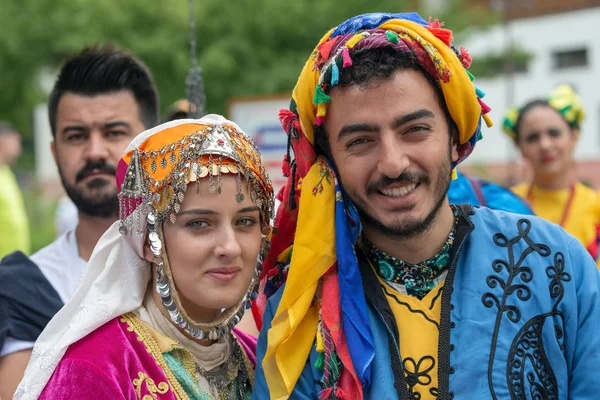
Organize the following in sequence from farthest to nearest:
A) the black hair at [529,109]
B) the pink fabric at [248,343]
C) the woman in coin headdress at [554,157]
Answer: the black hair at [529,109]
the woman in coin headdress at [554,157]
the pink fabric at [248,343]

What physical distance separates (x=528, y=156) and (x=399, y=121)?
11.1 ft

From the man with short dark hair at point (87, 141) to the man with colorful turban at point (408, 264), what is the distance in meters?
1.18

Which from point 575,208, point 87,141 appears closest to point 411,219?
point 87,141

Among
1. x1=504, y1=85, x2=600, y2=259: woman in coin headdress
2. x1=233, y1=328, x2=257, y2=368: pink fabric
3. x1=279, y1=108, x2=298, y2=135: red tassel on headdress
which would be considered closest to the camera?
x1=279, y1=108, x2=298, y2=135: red tassel on headdress

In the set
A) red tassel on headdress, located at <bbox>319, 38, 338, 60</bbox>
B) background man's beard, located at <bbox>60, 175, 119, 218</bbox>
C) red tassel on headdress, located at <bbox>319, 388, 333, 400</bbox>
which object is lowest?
red tassel on headdress, located at <bbox>319, 388, 333, 400</bbox>

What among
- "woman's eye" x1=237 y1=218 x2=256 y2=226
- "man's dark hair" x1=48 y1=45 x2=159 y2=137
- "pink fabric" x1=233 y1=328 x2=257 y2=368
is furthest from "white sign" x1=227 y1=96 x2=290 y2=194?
"woman's eye" x1=237 y1=218 x2=256 y2=226

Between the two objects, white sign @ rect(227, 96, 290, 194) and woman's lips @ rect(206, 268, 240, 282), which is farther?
white sign @ rect(227, 96, 290, 194)

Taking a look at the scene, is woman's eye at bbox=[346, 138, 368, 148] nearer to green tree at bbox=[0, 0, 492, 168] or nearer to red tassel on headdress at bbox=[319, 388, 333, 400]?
red tassel on headdress at bbox=[319, 388, 333, 400]

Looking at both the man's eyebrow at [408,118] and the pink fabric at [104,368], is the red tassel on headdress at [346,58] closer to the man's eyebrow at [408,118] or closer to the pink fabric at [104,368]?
the man's eyebrow at [408,118]

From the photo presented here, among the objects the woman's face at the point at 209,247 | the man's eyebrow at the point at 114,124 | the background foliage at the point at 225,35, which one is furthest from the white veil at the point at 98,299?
the background foliage at the point at 225,35

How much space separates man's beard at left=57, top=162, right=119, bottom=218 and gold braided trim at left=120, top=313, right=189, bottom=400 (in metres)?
1.00

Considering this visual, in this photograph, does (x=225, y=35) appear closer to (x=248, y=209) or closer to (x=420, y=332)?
(x=248, y=209)

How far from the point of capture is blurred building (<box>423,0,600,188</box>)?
21534 millimetres

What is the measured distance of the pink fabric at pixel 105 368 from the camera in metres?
2.19
